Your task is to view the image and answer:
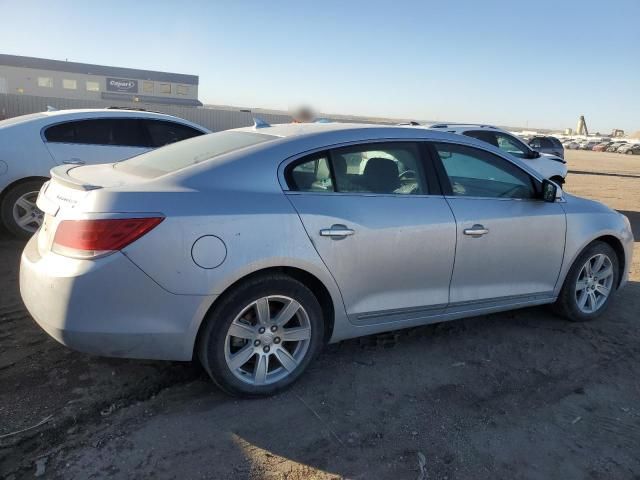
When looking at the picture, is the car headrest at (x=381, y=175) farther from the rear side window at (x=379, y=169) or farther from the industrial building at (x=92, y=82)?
the industrial building at (x=92, y=82)

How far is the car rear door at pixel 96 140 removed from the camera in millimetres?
6496

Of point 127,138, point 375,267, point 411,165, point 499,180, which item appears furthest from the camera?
point 127,138

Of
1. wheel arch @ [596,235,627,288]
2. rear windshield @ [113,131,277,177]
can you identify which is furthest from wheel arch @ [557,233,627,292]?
rear windshield @ [113,131,277,177]

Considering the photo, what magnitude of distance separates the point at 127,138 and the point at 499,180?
15.9ft

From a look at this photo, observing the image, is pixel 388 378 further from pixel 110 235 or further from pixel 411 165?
pixel 110 235

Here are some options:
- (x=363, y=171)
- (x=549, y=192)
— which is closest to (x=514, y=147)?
Answer: (x=549, y=192)

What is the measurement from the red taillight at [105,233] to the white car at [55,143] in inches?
147

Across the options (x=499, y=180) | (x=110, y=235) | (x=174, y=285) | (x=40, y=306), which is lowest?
(x=40, y=306)

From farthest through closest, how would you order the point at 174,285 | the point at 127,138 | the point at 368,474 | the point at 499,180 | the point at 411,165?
the point at 127,138 < the point at 499,180 < the point at 411,165 < the point at 174,285 < the point at 368,474

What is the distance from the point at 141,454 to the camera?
2664 millimetres

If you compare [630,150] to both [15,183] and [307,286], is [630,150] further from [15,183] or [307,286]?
[307,286]

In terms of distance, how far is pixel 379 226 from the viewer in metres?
3.38

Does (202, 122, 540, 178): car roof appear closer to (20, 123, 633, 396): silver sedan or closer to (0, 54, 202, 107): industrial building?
(20, 123, 633, 396): silver sedan

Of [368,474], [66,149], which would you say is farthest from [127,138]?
[368,474]
